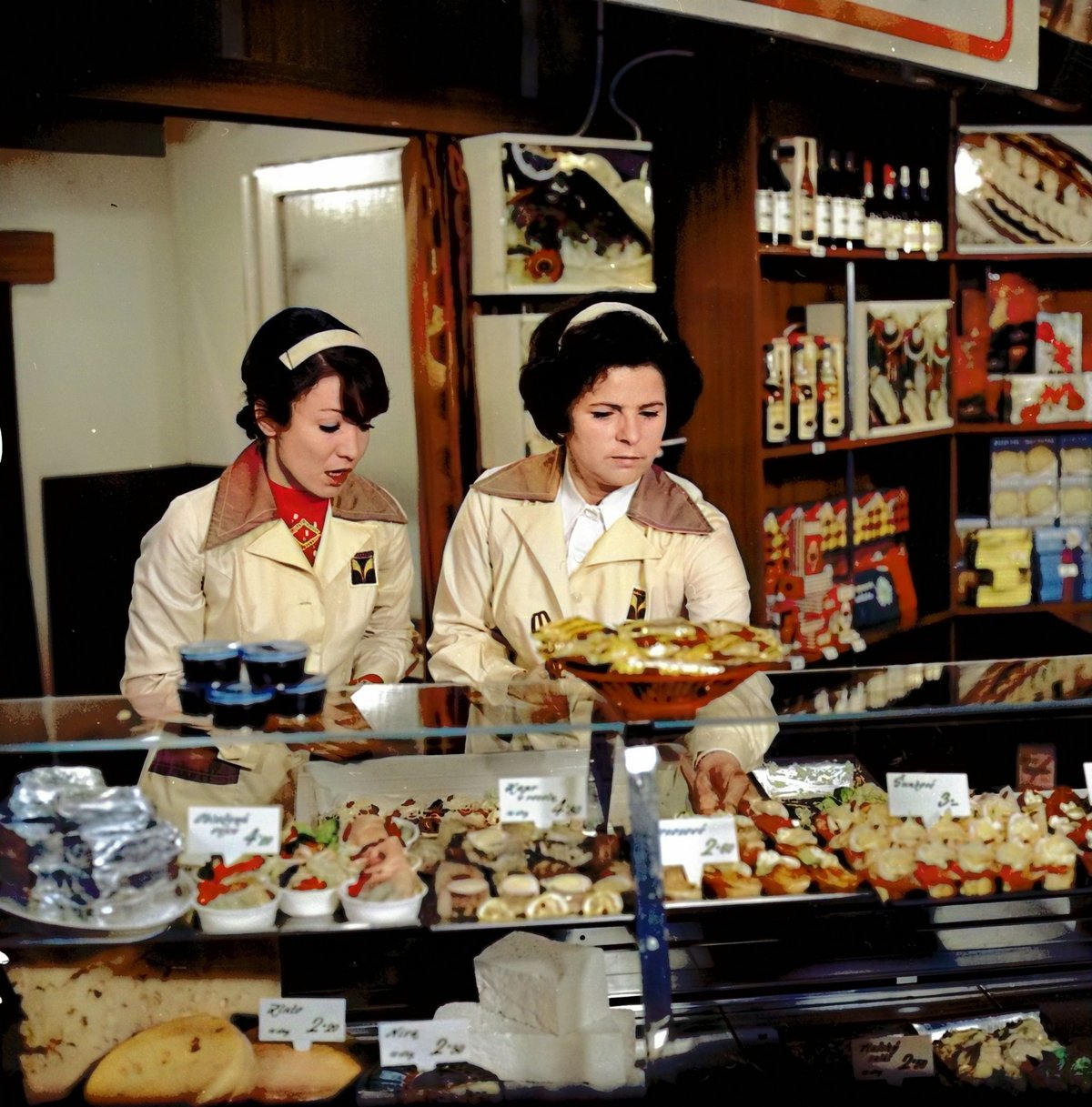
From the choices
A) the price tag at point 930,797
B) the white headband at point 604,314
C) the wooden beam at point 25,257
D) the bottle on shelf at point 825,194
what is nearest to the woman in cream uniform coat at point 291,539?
the white headband at point 604,314

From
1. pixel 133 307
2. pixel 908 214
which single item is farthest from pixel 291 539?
pixel 908 214

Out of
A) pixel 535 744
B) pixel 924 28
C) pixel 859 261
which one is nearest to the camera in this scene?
pixel 535 744

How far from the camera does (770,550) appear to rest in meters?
4.83

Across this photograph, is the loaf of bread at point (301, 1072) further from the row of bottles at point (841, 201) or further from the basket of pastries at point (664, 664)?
the row of bottles at point (841, 201)

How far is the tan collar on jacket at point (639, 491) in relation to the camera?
10.7 feet

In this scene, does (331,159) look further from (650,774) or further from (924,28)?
(650,774)

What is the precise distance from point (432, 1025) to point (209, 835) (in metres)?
0.47

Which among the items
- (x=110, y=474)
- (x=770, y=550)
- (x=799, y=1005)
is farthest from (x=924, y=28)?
(x=799, y=1005)

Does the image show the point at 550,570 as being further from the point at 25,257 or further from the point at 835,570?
the point at 835,570

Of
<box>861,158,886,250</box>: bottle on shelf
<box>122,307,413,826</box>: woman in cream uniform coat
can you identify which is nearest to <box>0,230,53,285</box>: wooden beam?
<box>122,307,413,826</box>: woman in cream uniform coat

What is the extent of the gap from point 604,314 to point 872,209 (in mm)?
2210

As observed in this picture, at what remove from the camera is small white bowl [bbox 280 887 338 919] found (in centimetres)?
212

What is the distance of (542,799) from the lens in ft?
7.23

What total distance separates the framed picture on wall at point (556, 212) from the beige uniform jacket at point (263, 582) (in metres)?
1.32
